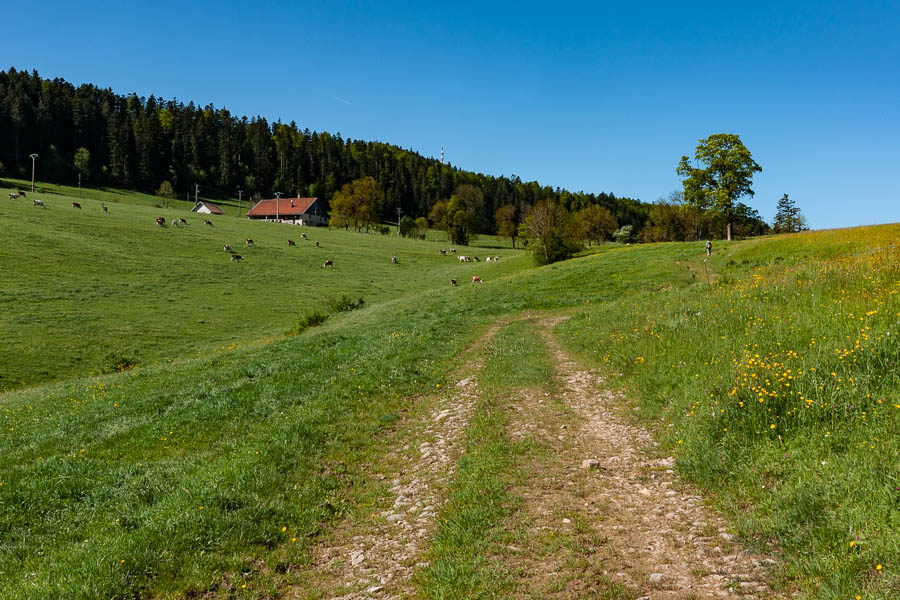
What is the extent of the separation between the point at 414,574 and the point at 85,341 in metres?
36.5

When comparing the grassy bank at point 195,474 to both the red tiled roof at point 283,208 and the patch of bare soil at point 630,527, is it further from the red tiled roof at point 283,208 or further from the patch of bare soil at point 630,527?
the red tiled roof at point 283,208

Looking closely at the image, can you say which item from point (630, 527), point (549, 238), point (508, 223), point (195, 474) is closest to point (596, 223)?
point (508, 223)

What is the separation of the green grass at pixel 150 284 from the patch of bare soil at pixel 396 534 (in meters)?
25.8

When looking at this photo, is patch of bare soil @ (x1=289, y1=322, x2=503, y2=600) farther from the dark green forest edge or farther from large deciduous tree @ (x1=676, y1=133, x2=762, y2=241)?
the dark green forest edge

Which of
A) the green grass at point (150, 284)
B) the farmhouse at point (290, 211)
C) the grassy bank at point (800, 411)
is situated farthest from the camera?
the farmhouse at point (290, 211)

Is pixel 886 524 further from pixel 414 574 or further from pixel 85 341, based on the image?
pixel 85 341

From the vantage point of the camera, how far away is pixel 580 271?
40.0 meters

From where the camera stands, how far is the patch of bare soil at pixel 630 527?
4.47 m

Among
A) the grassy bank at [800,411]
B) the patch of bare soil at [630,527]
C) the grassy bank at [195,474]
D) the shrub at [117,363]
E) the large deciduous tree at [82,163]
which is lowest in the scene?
the shrub at [117,363]

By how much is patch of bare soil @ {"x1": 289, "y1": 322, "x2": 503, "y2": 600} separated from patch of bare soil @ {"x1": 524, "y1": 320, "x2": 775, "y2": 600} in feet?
4.90

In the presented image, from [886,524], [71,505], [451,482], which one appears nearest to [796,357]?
[886,524]

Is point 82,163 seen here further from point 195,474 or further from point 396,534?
point 396,534

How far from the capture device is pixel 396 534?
6141 mm

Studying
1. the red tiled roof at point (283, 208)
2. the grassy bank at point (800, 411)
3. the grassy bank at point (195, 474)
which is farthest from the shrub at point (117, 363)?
the red tiled roof at point (283, 208)
